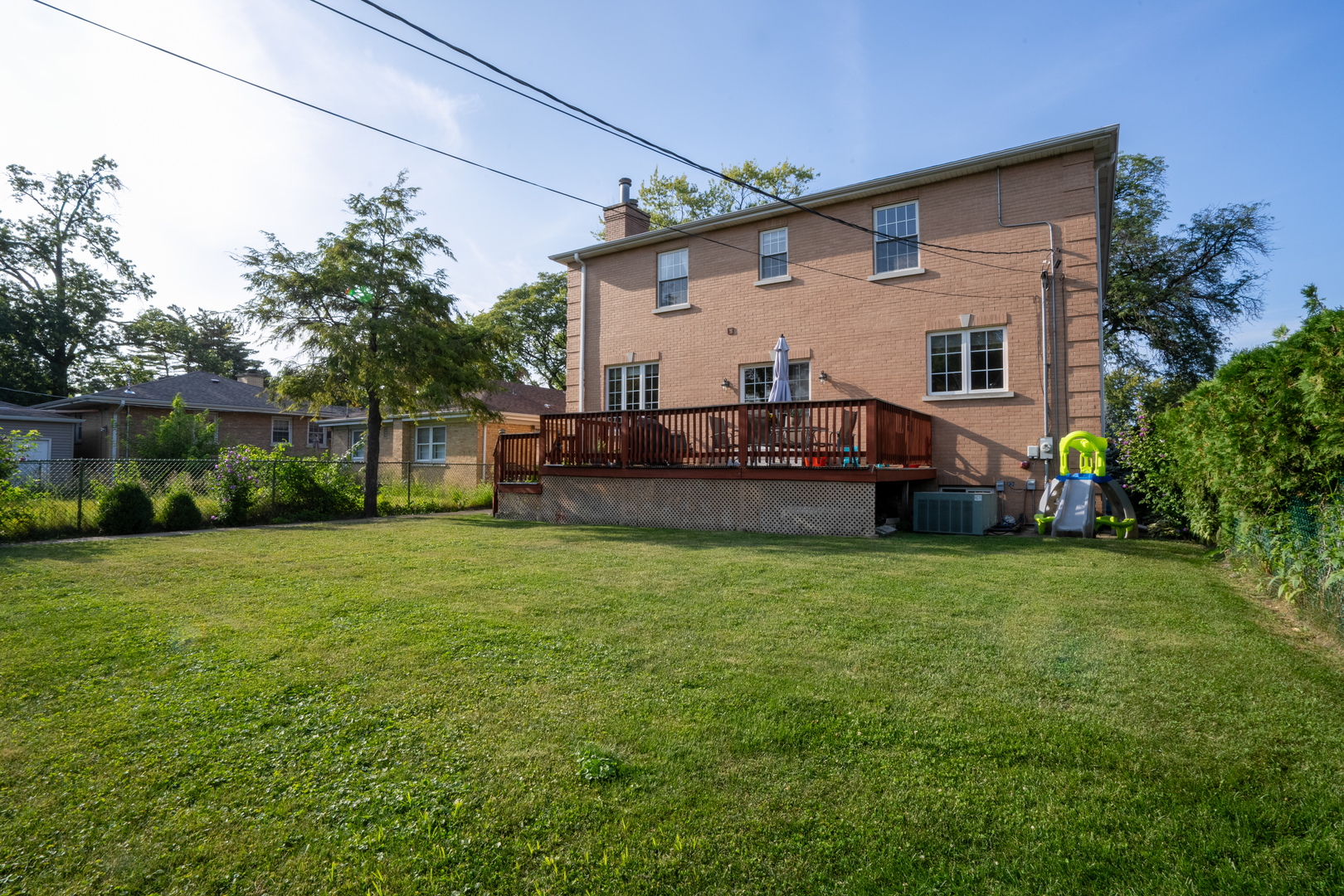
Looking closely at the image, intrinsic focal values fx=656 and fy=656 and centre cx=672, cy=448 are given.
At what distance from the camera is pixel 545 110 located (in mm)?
7918

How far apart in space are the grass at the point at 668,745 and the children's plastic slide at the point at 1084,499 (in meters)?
4.80

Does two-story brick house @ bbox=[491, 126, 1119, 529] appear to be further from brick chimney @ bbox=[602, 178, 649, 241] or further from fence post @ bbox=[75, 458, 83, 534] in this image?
fence post @ bbox=[75, 458, 83, 534]

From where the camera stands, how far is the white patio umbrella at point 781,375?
39.4ft

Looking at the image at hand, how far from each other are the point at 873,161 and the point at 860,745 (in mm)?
12509

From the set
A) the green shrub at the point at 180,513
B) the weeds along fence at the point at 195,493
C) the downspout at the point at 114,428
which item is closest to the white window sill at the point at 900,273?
the weeds along fence at the point at 195,493

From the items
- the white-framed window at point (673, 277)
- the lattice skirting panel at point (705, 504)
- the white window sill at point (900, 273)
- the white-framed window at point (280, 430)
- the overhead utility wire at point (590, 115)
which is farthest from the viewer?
the white-framed window at point (280, 430)

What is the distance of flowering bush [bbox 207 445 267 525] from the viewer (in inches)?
485

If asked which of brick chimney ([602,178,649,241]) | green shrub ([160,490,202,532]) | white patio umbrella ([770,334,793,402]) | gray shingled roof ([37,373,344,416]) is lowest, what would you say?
green shrub ([160,490,202,532])

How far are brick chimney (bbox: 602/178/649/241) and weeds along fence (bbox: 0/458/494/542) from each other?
7894mm

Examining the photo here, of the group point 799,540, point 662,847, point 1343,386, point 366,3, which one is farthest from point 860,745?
point 366,3

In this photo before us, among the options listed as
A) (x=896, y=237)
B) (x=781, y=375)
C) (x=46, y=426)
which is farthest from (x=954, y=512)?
(x=46, y=426)

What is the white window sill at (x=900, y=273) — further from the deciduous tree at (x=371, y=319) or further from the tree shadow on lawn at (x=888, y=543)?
the deciduous tree at (x=371, y=319)

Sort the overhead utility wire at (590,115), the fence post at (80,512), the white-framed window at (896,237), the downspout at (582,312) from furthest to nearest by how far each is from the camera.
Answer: the downspout at (582,312) < the white-framed window at (896,237) < the fence post at (80,512) < the overhead utility wire at (590,115)

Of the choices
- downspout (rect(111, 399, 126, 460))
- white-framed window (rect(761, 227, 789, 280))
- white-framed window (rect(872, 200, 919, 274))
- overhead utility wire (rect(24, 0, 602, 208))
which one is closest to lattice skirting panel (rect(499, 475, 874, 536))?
overhead utility wire (rect(24, 0, 602, 208))
